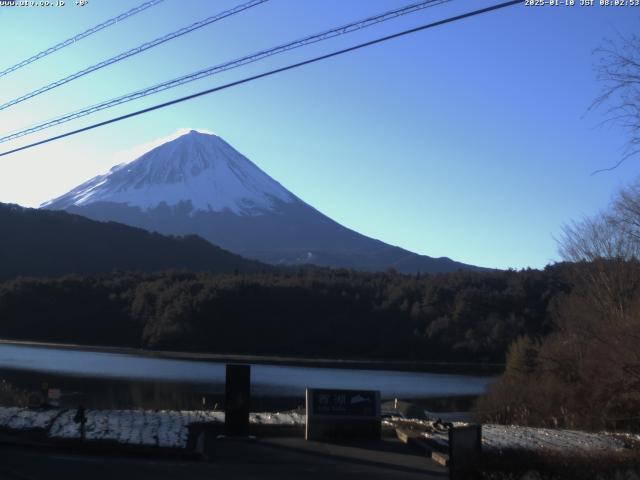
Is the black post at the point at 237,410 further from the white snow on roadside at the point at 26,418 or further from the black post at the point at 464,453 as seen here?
the black post at the point at 464,453

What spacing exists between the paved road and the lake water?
14252 millimetres

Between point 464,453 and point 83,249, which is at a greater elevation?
point 83,249

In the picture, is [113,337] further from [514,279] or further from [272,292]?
[514,279]

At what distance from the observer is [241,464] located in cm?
1262

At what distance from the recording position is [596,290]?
1483 inches

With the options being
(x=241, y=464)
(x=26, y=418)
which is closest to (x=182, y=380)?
(x=26, y=418)

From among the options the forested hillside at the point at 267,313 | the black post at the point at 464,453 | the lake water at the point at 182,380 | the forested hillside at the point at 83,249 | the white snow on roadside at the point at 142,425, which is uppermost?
the forested hillside at the point at 83,249

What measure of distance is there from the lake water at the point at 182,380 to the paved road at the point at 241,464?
14.3 metres

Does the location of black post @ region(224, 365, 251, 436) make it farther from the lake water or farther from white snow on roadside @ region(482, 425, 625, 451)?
the lake water

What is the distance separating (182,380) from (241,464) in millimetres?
28803

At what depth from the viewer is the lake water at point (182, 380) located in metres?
35.2

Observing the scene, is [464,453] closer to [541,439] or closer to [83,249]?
[541,439]

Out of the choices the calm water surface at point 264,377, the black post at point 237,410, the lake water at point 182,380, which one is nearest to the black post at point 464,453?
the black post at point 237,410

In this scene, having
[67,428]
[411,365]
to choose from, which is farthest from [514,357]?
[411,365]
